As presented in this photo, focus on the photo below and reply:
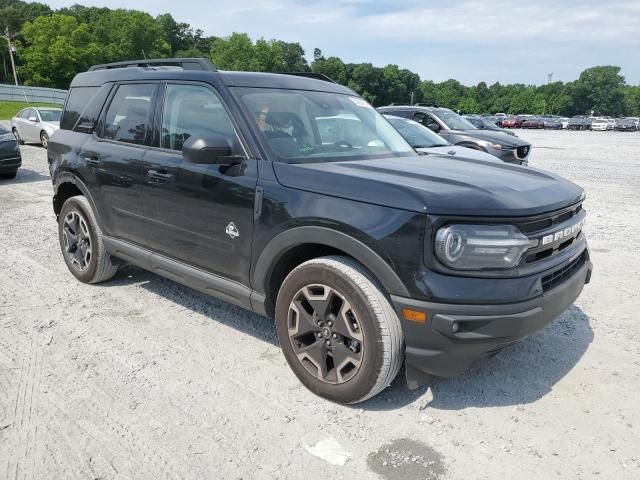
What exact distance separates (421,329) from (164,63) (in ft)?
10.4

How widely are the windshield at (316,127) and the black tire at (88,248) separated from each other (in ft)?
6.84

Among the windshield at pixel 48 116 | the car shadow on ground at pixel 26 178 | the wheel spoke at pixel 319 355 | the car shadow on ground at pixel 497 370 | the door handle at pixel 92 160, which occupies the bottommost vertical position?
the car shadow on ground at pixel 26 178

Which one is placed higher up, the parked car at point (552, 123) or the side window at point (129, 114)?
the side window at point (129, 114)

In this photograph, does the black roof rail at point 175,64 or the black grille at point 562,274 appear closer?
the black grille at point 562,274

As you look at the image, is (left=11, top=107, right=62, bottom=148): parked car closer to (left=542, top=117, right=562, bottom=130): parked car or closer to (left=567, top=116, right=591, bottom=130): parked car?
(left=542, top=117, right=562, bottom=130): parked car

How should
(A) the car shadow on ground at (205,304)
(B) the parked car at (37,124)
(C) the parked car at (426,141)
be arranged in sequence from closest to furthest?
(A) the car shadow on ground at (205,304) → (C) the parked car at (426,141) → (B) the parked car at (37,124)

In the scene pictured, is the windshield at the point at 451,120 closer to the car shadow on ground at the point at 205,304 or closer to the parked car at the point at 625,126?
the car shadow on ground at the point at 205,304

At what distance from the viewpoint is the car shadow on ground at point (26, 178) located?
11.2 meters

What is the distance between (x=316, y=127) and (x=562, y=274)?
6.13 ft

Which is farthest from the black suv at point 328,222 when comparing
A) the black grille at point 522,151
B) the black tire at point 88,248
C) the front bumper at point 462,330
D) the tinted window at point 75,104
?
the black grille at point 522,151

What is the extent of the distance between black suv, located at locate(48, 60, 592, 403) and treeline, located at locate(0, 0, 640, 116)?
81624mm

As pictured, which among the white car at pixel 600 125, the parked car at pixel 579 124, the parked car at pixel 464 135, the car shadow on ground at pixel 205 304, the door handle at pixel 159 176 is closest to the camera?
the door handle at pixel 159 176

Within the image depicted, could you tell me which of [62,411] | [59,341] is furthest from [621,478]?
[59,341]

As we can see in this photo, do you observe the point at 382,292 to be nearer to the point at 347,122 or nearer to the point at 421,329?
the point at 421,329
